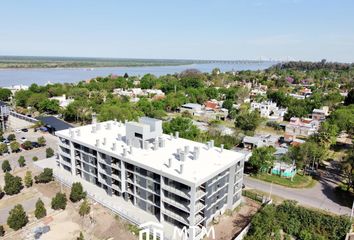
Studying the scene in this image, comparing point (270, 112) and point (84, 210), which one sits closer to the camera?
point (84, 210)

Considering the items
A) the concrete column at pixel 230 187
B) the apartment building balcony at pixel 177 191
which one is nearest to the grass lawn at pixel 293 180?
the concrete column at pixel 230 187

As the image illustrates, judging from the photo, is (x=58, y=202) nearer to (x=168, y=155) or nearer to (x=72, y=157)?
(x=72, y=157)

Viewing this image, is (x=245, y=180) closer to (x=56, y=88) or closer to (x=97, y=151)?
(x=97, y=151)

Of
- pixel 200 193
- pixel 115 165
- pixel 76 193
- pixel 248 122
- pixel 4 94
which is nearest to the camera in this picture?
pixel 200 193

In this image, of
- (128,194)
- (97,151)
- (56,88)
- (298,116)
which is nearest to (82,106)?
(56,88)

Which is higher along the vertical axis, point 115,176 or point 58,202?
point 115,176

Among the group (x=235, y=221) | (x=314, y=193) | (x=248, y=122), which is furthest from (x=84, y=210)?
(x=248, y=122)
